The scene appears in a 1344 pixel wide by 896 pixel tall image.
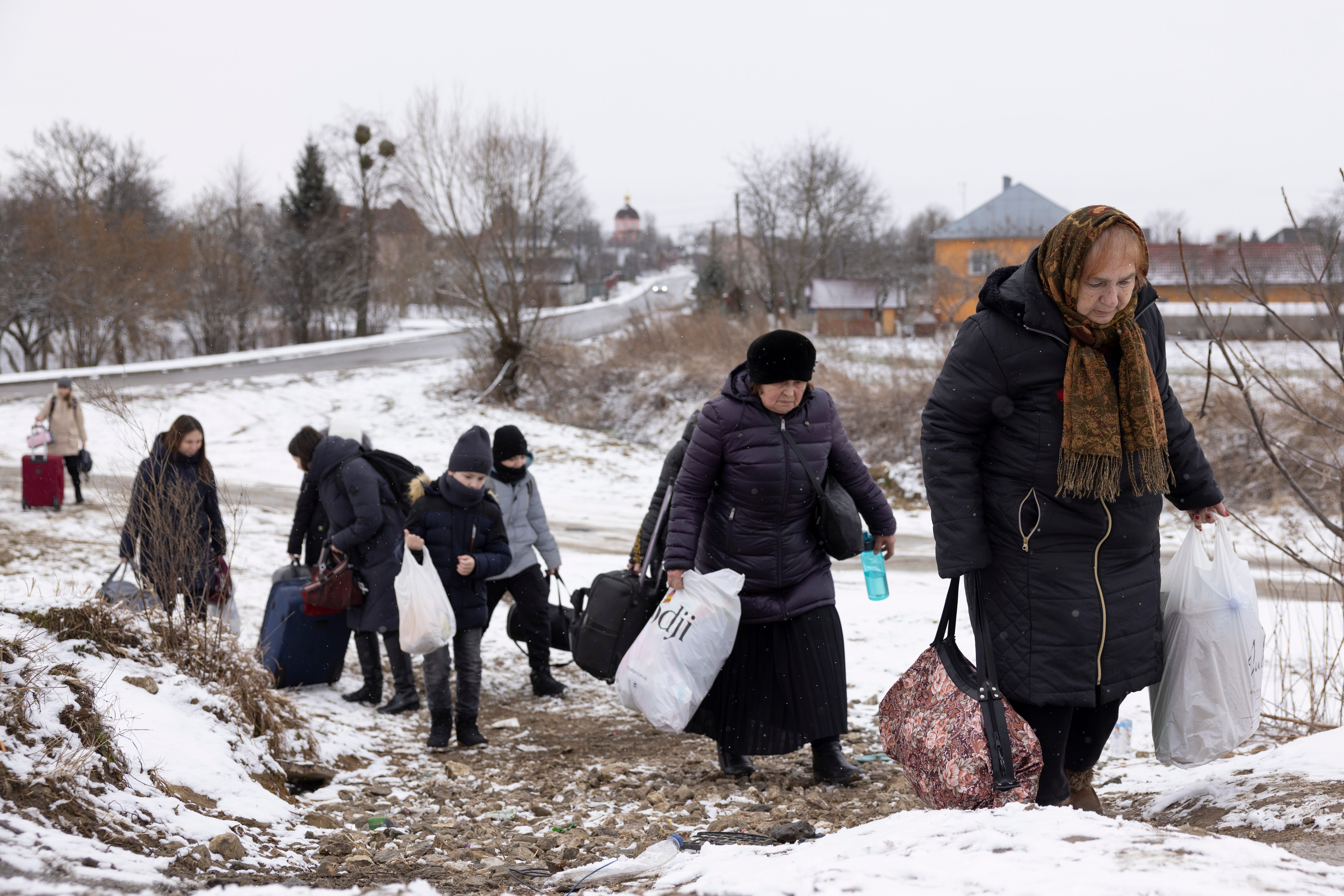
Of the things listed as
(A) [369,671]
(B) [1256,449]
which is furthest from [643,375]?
(A) [369,671]

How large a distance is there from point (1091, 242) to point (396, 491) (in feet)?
14.0

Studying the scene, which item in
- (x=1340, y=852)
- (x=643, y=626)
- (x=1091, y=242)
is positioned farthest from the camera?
(x=643, y=626)

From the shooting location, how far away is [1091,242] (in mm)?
2590

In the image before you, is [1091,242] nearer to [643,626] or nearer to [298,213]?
[643,626]

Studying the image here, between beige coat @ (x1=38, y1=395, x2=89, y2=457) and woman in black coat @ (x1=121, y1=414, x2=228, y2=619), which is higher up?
beige coat @ (x1=38, y1=395, x2=89, y2=457)

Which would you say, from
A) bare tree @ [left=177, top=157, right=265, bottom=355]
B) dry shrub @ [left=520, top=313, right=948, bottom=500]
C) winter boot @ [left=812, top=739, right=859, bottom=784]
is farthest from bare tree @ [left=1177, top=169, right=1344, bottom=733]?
bare tree @ [left=177, top=157, right=265, bottom=355]

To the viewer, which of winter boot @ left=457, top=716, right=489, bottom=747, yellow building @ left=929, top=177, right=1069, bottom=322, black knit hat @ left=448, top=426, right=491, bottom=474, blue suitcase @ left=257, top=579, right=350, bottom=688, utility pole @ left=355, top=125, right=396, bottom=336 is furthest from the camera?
utility pole @ left=355, top=125, right=396, bottom=336

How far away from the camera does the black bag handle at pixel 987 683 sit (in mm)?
2701

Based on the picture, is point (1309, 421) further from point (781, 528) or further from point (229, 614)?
point (229, 614)

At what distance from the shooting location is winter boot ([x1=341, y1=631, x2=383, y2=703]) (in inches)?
230

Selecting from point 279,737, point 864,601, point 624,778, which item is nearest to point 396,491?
point 279,737

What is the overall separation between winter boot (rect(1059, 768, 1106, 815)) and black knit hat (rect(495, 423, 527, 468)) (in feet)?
12.0

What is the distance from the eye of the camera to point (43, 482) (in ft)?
33.7

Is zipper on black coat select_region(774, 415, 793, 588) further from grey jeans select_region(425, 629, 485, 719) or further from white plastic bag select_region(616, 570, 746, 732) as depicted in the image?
grey jeans select_region(425, 629, 485, 719)
